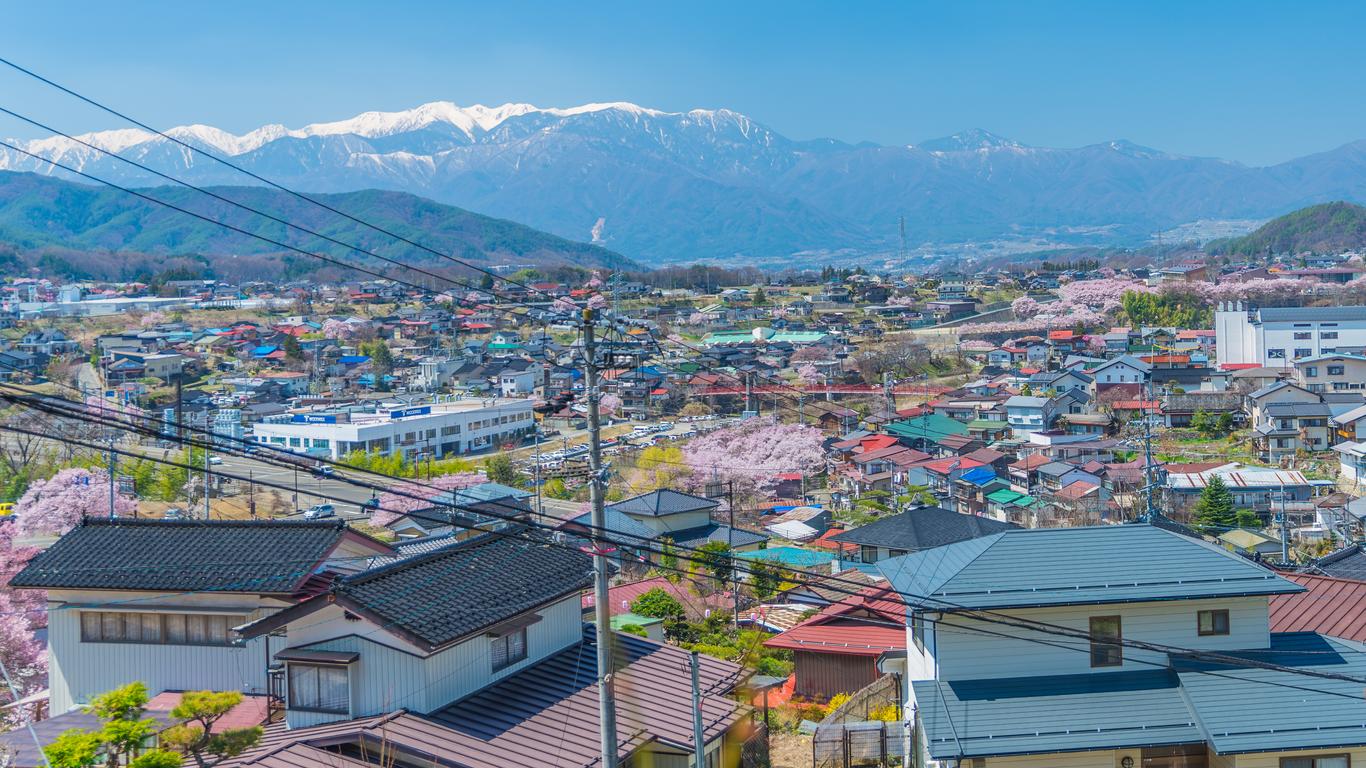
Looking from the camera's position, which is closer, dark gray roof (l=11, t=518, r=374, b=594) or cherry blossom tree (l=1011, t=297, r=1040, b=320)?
dark gray roof (l=11, t=518, r=374, b=594)

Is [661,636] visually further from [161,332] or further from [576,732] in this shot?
[161,332]

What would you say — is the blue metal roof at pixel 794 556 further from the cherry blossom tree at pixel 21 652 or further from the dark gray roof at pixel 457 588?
the cherry blossom tree at pixel 21 652

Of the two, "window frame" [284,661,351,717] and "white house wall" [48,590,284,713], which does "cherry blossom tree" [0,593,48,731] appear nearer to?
"white house wall" [48,590,284,713]

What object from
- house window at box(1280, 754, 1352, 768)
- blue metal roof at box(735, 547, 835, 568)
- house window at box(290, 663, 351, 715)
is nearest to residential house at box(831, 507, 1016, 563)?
blue metal roof at box(735, 547, 835, 568)

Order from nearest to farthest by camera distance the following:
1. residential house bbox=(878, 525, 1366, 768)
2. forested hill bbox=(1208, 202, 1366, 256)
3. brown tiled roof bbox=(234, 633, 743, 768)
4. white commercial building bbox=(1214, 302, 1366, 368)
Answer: brown tiled roof bbox=(234, 633, 743, 768) < residential house bbox=(878, 525, 1366, 768) < white commercial building bbox=(1214, 302, 1366, 368) < forested hill bbox=(1208, 202, 1366, 256)

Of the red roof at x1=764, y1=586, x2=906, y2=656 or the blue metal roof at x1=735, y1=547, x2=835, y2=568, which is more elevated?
the red roof at x1=764, y1=586, x2=906, y2=656

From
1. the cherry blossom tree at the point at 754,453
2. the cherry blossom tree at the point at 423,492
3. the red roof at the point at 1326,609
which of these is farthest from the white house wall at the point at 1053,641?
the cherry blossom tree at the point at 754,453

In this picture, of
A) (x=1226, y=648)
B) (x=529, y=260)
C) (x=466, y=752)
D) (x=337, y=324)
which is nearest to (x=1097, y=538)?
(x=1226, y=648)
